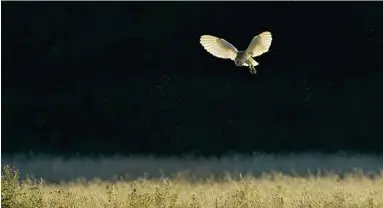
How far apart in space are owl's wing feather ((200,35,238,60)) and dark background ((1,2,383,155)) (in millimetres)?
8925

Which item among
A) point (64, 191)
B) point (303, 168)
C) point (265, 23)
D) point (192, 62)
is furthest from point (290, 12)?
point (64, 191)

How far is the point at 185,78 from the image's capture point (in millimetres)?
20109

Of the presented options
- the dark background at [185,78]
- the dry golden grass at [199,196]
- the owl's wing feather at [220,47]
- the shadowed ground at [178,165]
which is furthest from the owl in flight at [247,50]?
the dark background at [185,78]

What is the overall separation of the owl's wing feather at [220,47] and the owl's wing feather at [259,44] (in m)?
0.14

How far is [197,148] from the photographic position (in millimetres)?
19078

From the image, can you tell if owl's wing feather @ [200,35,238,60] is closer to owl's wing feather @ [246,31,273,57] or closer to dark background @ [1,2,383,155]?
owl's wing feather @ [246,31,273,57]

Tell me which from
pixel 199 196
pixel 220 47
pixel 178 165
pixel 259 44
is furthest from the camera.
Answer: pixel 178 165

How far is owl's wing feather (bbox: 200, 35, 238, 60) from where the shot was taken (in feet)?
33.7

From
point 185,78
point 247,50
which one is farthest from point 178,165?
point 247,50

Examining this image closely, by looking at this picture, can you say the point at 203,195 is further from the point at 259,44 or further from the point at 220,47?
the point at 259,44

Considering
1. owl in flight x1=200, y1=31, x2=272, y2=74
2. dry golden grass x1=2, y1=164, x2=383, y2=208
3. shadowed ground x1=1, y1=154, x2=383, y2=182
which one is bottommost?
dry golden grass x1=2, y1=164, x2=383, y2=208

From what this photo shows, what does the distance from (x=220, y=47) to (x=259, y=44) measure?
0.40 m

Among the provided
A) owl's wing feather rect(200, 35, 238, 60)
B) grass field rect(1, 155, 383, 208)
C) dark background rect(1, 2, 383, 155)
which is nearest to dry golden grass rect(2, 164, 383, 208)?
grass field rect(1, 155, 383, 208)

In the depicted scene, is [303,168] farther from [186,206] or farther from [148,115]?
[186,206]
